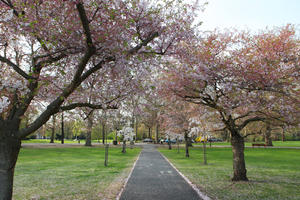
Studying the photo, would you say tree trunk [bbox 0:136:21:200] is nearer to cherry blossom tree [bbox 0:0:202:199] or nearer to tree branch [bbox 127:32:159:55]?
cherry blossom tree [bbox 0:0:202:199]

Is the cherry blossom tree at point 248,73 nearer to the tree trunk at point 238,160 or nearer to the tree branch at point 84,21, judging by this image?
the tree trunk at point 238,160

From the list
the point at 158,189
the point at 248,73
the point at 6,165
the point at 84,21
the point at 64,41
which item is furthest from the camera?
the point at 158,189

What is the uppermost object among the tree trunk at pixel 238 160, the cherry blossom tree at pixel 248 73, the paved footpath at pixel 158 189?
the cherry blossom tree at pixel 248 73

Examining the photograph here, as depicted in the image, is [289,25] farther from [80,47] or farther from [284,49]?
[80,47]

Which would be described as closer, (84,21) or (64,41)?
(84,21)

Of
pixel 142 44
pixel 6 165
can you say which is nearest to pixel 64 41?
pixel 142 44

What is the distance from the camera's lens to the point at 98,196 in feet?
26.0

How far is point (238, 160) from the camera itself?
35.8 ft

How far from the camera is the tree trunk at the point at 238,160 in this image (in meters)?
10.8

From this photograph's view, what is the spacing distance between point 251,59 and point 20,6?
26.1 feet

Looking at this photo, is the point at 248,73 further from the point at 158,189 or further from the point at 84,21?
the point at 84,21

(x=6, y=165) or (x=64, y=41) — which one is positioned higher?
(x=64, y=41)

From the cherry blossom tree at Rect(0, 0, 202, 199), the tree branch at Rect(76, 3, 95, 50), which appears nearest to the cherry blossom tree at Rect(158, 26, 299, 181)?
the cherry blossom tree at Rect(0, 0, 202, 199)

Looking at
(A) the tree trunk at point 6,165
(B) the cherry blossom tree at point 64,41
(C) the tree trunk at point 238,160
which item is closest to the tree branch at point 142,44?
(B) the cherry blossom tree at point 64,41
